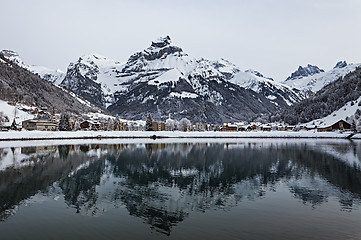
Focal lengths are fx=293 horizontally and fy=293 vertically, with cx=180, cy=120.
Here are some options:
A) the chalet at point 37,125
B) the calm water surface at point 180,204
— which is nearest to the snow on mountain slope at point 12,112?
the chalet at point 37,125

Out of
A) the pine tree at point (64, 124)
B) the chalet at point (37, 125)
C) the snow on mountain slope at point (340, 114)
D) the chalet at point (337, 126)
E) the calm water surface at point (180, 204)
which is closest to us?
the calm water surface at point (180, 204)

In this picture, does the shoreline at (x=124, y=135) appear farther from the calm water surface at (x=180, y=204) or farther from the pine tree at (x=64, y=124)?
the calm water surface at (x=180, y=204)

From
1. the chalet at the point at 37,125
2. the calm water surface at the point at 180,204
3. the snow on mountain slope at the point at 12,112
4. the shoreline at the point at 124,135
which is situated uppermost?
the snow on mountain slope at the point at 12,112

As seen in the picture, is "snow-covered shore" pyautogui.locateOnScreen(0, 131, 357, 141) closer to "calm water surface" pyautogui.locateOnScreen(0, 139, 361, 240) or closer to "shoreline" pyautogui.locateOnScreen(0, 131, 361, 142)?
"shoreline" pyautogui.locateOnScreen(0, 131, 361, 142)

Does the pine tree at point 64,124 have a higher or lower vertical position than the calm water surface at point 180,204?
higher

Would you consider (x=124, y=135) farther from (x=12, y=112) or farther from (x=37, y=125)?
(x=12, y=112)

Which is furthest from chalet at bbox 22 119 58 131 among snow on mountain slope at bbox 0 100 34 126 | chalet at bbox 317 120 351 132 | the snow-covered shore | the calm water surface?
chalet at bbox 317 120 351 132

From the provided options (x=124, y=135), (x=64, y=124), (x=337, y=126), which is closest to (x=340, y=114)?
(x=337, y=126)

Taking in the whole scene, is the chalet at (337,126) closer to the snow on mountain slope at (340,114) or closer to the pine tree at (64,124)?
the snow on mountain slope at (340,114)

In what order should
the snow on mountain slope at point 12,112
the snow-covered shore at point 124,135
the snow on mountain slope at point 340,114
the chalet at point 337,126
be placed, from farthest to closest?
the snow on mountain slope at point 12,112, the snow on mountain slope at point 340,114, the chalet at point 337,126, the snow-covered shore at point 124,135

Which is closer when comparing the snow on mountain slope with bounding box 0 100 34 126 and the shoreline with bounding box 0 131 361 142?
the shoreline with bounding box 0 131 361 142

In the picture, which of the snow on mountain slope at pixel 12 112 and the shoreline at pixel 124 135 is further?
the snow on mountain slope at pixel 12 112

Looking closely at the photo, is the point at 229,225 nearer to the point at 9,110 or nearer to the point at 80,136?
the point at 80,136

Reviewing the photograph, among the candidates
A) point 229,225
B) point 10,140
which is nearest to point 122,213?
point 229,225
